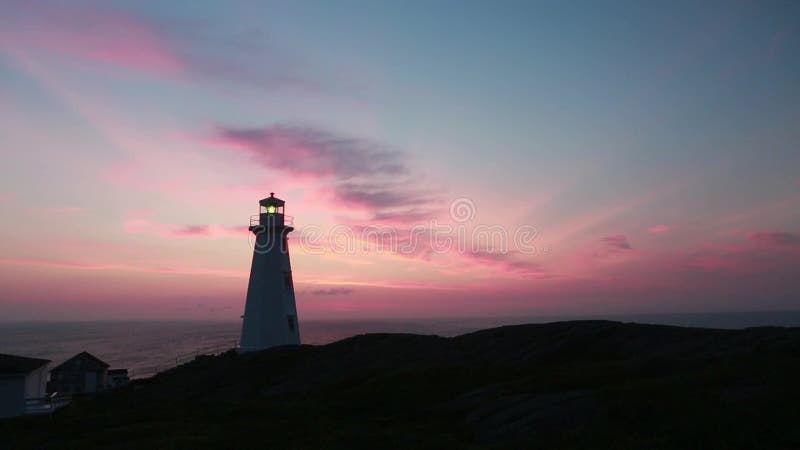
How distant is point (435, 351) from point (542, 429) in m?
20.6

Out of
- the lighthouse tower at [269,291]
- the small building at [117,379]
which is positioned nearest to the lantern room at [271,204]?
the lighthouse tower at [269,291]

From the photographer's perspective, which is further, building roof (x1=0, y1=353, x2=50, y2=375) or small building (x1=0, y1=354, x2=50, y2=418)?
building roof (x1=0, y1=353, x2=50, y2=375)

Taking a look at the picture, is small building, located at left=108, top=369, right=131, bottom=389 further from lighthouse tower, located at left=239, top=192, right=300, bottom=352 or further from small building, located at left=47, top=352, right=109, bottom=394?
lighthouse tower, located at left=239, top=192, right=300, bottom=352

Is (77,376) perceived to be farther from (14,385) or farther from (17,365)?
(14,385)

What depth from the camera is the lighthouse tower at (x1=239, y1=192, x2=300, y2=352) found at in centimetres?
4344

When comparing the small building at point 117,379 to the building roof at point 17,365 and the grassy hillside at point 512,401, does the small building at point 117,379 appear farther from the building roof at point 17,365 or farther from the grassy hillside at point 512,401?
the building roof at point 17,365

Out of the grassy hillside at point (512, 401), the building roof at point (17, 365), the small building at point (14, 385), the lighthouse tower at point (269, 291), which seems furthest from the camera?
the lighthouse tower at point (269, 291)

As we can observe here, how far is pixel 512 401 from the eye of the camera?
16547 mm

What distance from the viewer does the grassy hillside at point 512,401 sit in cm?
1215

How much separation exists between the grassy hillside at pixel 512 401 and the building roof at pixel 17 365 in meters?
3.38

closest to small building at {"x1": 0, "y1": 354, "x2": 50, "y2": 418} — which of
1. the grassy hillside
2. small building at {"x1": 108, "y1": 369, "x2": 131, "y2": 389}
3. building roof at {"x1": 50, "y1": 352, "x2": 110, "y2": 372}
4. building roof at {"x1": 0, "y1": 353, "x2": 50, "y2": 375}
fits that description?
building roof at {"x1": 0, "y1": 353, "x2": 50, "y2": 375}

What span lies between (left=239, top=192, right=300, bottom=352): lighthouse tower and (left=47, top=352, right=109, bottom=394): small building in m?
13.4

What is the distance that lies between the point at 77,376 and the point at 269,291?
1812 centimetres

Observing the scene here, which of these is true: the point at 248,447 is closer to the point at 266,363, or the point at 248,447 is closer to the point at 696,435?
the point at 696,435
